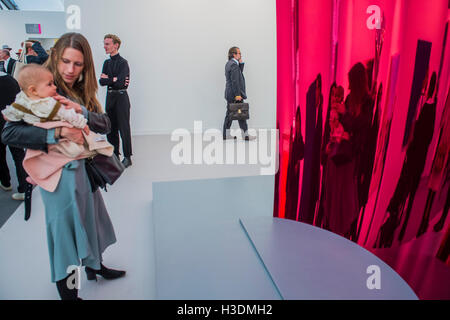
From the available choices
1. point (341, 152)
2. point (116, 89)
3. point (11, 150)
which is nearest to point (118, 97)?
point (116, 89)

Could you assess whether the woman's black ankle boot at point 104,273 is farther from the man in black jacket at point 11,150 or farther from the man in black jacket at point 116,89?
the man in black jacket at point 116,89

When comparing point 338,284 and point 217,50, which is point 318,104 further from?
point 217,50

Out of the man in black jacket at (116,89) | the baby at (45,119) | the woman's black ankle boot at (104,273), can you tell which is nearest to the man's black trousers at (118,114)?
the man in black jacket at (116,89)

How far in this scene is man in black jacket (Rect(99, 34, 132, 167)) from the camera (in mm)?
3549

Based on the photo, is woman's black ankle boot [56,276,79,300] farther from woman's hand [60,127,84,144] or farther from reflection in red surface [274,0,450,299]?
reflection in red surface [274,0,450,299]

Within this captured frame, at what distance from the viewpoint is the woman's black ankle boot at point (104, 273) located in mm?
1646

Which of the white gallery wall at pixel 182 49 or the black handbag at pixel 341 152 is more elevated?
the white gallery wall at pixel 182 49

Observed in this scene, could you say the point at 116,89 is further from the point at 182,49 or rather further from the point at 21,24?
the point at 21,24

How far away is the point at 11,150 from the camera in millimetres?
2729

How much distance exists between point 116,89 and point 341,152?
113 inches

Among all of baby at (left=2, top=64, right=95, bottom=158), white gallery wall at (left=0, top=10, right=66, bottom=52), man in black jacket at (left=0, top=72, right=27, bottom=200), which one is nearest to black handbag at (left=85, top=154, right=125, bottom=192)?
baby at (left=2, top=64, right=95, bottom=158)

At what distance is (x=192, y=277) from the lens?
→ 1.22 metres
